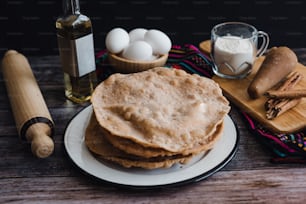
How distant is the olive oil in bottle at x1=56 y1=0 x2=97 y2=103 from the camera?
1.12 meters

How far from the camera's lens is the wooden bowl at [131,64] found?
48.8 inches

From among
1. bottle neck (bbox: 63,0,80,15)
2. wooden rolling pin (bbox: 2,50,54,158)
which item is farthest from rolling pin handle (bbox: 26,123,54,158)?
bottle neck (bbox: 63,0,80,15)

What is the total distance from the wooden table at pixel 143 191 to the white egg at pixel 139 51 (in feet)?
1.05

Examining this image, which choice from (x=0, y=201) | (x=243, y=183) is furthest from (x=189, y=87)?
(x=0, y=201)

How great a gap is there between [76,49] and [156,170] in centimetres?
40

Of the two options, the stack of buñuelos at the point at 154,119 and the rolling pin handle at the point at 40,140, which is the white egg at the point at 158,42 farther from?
the rolling pin handle at the point at 40,140

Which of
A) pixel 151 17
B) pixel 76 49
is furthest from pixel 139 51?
pixel 151 17

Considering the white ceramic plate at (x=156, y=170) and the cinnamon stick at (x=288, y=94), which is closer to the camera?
the white ceramic plate at (x=156, y=170)

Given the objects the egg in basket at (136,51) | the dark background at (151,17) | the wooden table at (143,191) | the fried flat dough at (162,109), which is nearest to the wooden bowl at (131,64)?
the egg in basket at (136,51)

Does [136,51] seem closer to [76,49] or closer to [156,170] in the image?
[76,49]

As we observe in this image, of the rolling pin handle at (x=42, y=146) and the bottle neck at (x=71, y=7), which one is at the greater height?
the bottle neck at (x=71, y=7)

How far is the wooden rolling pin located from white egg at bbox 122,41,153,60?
27 centimetres

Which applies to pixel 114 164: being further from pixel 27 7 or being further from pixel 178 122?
pixel 27 7

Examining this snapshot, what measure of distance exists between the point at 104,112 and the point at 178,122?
159mm
